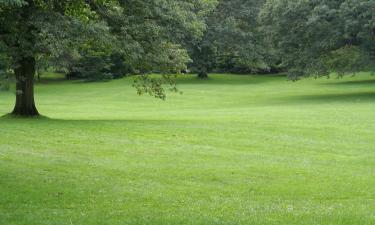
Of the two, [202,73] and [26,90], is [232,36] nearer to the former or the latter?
[202,73]

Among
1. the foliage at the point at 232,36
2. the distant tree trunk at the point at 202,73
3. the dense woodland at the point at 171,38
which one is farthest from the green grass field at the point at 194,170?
the distant tree trunk at the point at 202,73

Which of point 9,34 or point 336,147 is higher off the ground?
point 9,34

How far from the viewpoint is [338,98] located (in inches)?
1667

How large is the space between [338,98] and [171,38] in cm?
1590

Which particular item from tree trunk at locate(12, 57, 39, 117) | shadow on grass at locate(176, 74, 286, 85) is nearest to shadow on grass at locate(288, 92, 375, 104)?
shadow on grass at locate(176, 74, 286, 85)

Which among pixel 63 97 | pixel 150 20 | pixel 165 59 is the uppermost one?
pixel 150 20

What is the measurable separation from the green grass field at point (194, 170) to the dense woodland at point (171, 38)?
2.65 metres

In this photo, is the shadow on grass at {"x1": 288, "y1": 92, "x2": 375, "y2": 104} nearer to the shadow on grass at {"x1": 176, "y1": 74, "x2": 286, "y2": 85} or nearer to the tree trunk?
the shadow on grass at {"x1": 176, "y1": 74, "x2": 286, "y2": 85}

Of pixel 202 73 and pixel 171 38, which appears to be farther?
pixel 202 73

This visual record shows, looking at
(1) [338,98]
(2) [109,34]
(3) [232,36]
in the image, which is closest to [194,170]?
(2) [109,34]

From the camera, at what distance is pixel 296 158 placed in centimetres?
1695

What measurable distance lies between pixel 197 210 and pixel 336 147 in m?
10.6

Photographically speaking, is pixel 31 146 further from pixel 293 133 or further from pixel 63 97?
pixel 63 97

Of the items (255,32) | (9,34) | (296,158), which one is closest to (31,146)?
(9,34)
